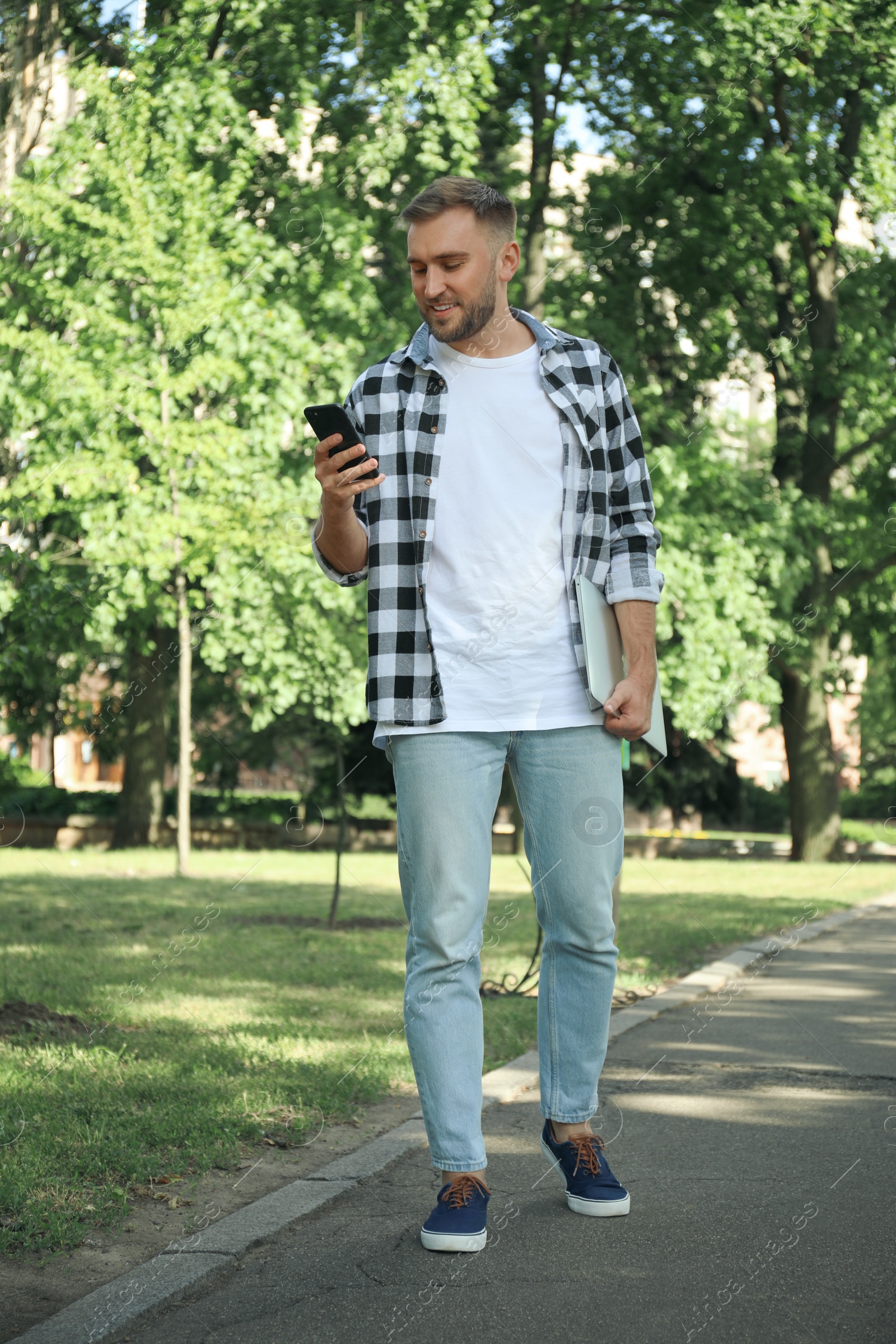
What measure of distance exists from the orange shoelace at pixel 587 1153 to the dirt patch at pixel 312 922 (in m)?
6.92

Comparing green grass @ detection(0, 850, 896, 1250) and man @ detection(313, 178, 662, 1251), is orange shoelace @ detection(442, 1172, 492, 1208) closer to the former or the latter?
man @ detection(313, 178, 662, 1251)

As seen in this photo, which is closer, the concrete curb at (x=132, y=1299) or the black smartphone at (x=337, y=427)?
the concrete curb at (x=132, y=1299)

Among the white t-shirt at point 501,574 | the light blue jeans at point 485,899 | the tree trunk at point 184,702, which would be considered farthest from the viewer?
the tree trunk at point 184,702

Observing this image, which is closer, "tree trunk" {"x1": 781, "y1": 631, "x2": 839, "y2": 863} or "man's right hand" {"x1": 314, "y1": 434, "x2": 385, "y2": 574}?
"man's right hand" {"x1": 314, "y1": 434, "x2": 385, "y2": 574}

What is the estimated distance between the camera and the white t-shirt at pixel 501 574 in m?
3.19

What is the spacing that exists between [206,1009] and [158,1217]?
3.04 m

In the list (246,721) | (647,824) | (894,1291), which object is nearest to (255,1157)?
(894,1291)

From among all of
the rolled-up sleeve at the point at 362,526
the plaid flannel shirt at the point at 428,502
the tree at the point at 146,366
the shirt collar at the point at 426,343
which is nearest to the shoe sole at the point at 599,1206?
the plaid flannel shirt at the point at 428,502

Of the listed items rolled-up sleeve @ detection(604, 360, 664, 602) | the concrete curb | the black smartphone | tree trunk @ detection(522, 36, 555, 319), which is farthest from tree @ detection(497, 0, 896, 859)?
the concrete curb

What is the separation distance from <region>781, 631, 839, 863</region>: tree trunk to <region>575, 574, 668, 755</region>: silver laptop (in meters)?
17.1

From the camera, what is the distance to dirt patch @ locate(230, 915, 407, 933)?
10344 millimetres

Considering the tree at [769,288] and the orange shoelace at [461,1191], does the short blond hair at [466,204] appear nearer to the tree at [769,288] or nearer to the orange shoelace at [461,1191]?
the orange shoelace at [461,1191]

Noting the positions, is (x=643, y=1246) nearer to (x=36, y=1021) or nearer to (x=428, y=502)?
(x=428, y=502)

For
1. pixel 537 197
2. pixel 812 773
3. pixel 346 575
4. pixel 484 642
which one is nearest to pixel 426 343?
pixel 346 575
